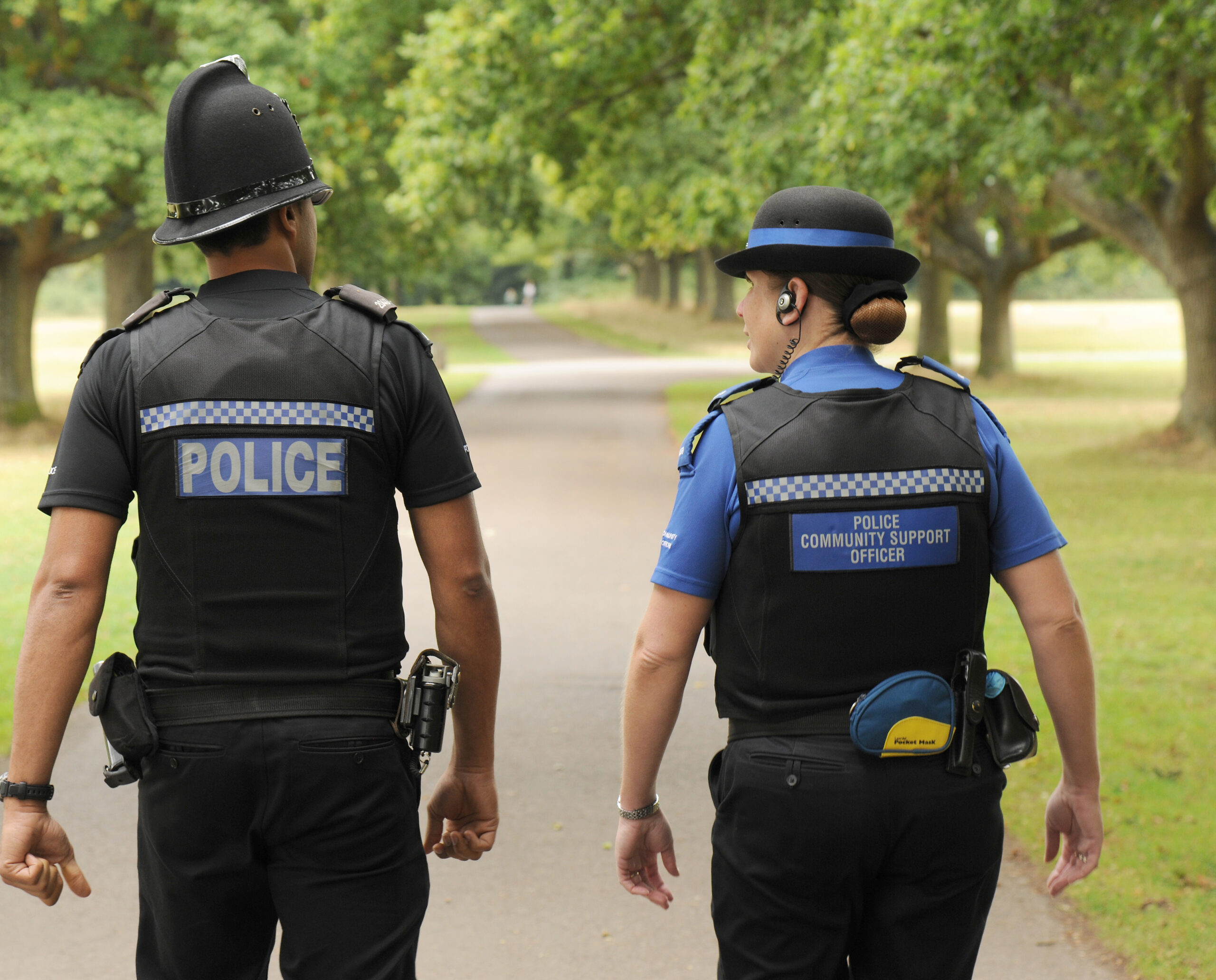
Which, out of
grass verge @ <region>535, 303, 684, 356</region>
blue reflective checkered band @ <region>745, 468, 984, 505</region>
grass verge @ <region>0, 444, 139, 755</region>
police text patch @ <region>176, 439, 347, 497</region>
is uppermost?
police text patch @ <region>176, 439, 347, 497</region>

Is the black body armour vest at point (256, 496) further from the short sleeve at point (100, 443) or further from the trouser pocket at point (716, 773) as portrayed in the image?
the trouser pocket at point (716, 773)

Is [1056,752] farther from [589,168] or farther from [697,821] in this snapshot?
[589,168]

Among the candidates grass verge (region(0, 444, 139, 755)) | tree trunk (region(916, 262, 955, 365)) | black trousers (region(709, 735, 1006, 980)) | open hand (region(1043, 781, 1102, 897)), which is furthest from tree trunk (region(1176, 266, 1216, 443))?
black trousers (region(709, 735, 1006, 980))

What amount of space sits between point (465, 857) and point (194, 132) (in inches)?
58.5

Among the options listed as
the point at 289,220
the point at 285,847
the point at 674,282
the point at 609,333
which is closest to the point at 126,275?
the point at 289,220

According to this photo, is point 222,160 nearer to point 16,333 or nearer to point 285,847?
point 285,847

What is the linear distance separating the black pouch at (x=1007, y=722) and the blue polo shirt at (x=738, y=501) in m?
0.22

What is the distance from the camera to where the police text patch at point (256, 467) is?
2344 mm

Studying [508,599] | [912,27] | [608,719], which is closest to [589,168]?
[912,27]

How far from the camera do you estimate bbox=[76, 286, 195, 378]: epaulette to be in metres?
2.42

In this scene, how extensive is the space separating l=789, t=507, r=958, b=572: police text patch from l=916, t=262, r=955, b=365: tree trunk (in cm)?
3005

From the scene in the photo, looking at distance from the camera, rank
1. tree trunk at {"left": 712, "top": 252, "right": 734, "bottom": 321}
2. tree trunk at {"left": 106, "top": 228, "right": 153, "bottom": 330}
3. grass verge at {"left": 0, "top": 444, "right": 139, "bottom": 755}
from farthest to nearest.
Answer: tree trunk at {"left": 712, "top": 252, "right": 734, "bottom": 321}
tree trunk at {"left": 106, "top": 228, "right": 153, "bottom": 330}
grass verge at {"left": 0, "top": 444, "right": 139, "bottom": 755}

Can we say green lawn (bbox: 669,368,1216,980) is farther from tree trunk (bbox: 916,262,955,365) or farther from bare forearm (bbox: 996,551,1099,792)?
tree trunk (bbox: 916,262,955,365)

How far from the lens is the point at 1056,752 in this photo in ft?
19.4
